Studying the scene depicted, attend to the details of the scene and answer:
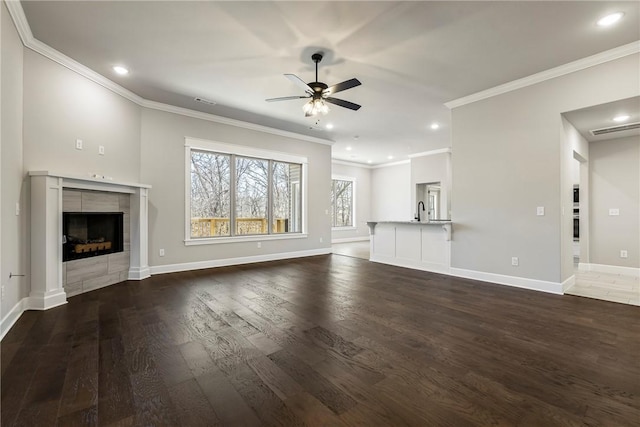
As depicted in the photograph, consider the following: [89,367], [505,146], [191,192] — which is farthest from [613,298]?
[191,192]

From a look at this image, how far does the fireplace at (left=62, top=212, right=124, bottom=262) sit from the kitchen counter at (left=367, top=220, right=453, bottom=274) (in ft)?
16.1

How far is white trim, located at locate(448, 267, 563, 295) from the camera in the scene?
13.0ft

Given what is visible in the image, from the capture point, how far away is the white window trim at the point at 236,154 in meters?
5.48

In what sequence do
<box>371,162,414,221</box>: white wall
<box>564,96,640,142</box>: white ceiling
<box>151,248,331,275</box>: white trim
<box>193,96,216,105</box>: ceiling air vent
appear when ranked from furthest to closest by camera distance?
1. <box>371,162,414,221</box>: white wall
2. <box>151,248,331,275</box>: white trim
3. <box>193,96,216,105</box>: ceiling air vent
4. <box>564,96,640,142</box>: white ceiling

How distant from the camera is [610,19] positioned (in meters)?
2.85

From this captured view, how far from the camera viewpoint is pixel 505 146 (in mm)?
4434

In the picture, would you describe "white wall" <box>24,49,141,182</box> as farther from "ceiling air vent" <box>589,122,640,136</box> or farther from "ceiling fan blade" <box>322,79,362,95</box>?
"ceiling air vent" <box>589,122,640,136</box>

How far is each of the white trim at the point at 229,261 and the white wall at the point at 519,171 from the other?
11.7ft

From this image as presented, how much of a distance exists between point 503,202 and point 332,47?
3.45 meters

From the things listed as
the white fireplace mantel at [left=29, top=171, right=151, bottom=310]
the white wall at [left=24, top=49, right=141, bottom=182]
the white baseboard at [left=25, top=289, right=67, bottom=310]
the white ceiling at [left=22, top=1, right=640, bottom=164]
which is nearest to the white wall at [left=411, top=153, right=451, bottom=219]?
the white ceiling at [left=22, top=1, right=640, bottom=164]

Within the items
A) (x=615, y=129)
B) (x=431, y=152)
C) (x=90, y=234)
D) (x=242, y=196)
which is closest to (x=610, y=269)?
(x=615, y=129)

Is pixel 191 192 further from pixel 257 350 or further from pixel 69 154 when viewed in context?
pixel 257 350

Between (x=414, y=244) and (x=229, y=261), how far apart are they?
12.7 ft

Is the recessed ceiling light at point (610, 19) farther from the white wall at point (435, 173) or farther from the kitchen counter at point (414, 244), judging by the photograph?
the white wall at point (435, 173)
